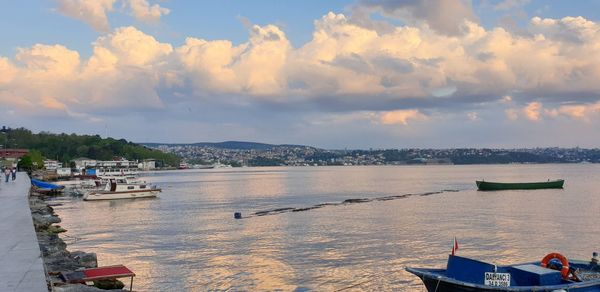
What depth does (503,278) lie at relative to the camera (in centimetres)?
1670

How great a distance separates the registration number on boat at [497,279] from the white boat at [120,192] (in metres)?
68.9

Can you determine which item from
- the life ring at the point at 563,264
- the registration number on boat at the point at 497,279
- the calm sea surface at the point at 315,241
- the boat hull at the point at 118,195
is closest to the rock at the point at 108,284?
the calm sea surface at the point at 315,241

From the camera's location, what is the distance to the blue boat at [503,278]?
16578 mm

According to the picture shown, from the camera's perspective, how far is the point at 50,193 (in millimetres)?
83750

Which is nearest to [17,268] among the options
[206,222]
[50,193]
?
[206,222]

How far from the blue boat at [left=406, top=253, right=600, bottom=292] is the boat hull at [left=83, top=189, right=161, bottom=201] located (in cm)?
6721

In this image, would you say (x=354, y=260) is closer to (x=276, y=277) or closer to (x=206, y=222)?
(x=276, y=277)

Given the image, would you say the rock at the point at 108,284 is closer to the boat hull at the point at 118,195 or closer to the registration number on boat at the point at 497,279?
the registration number on boat at the point at 497,279

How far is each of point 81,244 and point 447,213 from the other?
3569cm

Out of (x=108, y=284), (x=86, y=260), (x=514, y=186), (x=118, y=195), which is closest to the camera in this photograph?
(x=108, y=284)

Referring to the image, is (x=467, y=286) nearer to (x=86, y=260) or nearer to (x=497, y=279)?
(x=497, y=279)

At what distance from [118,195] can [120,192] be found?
0.53 metres

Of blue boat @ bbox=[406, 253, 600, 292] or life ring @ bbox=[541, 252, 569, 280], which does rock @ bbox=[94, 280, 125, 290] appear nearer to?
blue boat @ bbox=[406, 253, 600, 292]

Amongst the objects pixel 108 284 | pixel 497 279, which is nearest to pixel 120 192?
pixel 108 284
